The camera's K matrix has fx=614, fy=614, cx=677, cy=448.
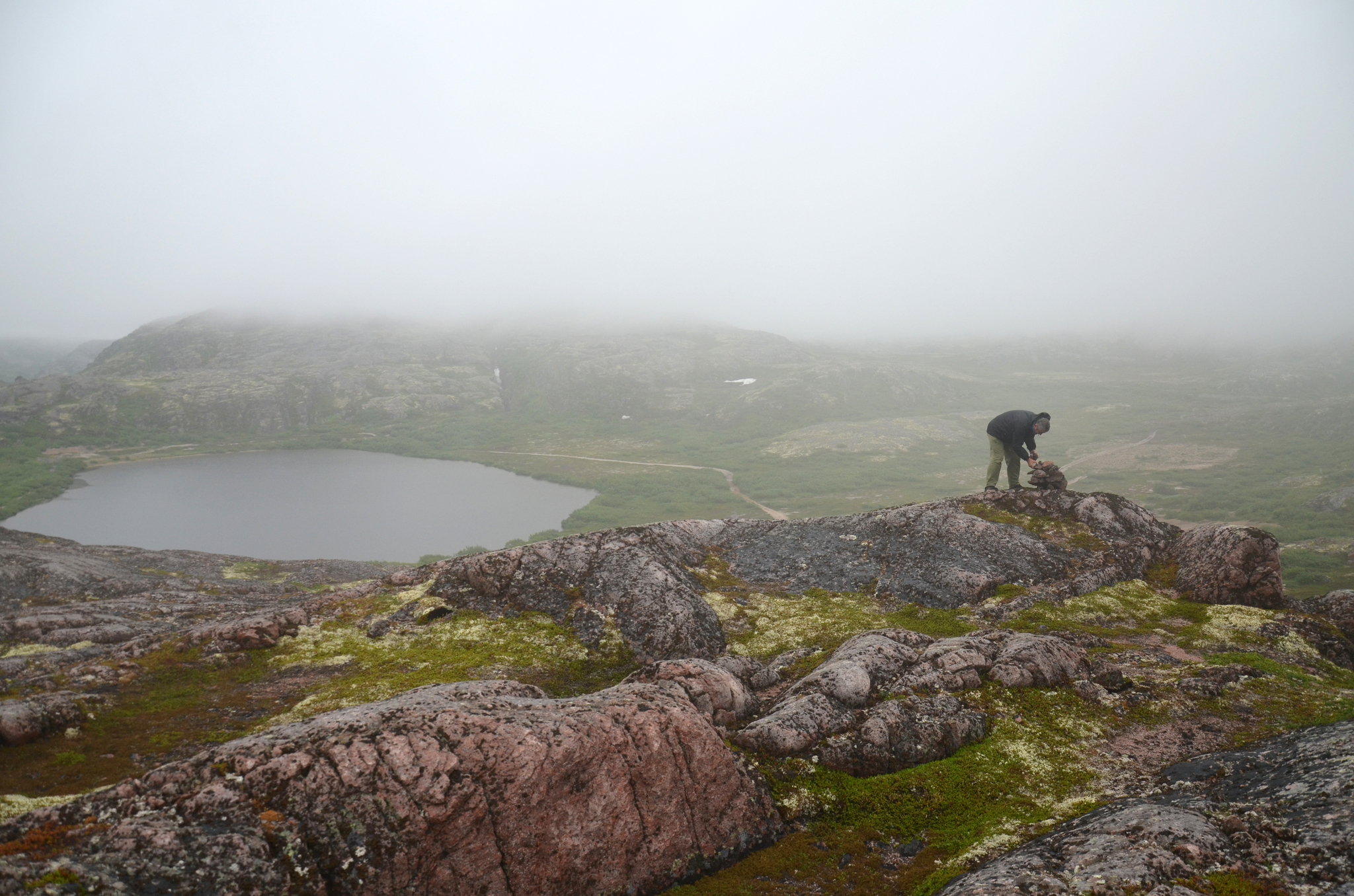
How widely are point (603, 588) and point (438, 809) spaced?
15.0 meters

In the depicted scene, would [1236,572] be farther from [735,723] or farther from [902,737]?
[735,723]

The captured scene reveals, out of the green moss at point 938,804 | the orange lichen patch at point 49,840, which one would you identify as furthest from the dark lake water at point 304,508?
the green moss at point 938,804

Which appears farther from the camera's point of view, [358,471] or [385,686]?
[358,471]

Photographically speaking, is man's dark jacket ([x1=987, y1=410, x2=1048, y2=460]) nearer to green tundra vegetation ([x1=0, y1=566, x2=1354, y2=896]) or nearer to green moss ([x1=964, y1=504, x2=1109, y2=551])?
green moss ([x1=964, y1=504, x2=1109, y2=551])

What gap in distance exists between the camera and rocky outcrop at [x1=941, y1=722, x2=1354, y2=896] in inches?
360

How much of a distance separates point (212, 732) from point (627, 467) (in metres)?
139

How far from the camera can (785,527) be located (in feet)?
110

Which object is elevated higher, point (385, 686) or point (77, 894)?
point (77, 894)

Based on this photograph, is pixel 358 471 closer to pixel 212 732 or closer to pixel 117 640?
pixel 117 640

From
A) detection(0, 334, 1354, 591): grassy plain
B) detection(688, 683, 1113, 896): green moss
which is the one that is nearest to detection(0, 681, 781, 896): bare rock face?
detection(688, 683, 1113, 896): green moss

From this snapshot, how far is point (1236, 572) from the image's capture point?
81.5 feet

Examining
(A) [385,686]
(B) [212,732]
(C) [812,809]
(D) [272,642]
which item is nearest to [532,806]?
(C) [812,809]

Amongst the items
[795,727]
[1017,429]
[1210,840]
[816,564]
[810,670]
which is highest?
[1017,429]

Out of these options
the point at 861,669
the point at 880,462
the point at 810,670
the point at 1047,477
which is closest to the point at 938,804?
the point at 861,669
